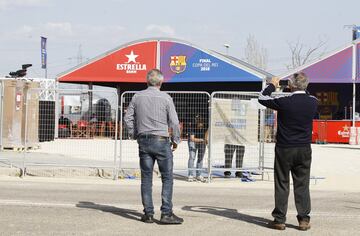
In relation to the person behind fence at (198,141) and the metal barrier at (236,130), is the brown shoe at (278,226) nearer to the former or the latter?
the metal barrier at (236,130)

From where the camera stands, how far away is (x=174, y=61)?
32625mm

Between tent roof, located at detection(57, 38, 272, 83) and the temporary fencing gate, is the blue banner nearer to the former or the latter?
tent roof, located at detection(57, 38, 272, 83)

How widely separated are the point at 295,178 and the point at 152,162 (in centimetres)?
190

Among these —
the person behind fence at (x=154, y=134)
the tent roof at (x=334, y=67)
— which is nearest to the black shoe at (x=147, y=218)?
the person behind fence at (x=154, y=134)

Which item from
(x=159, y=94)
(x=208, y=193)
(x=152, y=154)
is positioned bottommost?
(x=208, y=193)

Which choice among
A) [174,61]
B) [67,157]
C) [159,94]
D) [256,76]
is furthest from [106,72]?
[159,94]

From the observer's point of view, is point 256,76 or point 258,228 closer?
point 258,228

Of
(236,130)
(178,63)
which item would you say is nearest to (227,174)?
(236,130)

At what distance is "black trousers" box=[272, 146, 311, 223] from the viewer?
24.8 ft

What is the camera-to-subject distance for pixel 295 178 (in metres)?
7.67

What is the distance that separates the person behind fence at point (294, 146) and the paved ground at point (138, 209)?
0.33m

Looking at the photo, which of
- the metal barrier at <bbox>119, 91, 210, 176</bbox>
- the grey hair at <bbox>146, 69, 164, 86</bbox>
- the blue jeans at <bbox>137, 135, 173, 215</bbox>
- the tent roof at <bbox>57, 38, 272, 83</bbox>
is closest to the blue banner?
the tent roof at <bbox>57, 38, 272, 83</bbox>

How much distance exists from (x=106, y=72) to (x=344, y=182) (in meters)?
21.7

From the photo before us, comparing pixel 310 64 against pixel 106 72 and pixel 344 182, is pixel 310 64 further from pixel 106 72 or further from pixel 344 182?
pixel 344 182
